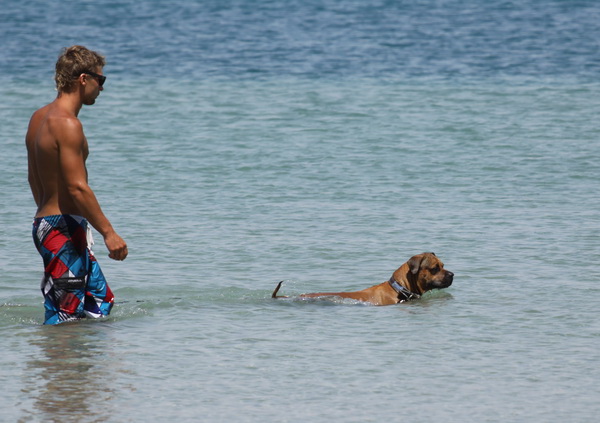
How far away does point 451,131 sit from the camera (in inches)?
752

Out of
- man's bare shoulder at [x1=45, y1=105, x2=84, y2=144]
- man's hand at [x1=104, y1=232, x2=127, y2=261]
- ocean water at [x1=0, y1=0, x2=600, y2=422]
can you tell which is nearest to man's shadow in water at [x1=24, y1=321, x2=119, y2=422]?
ocean water at [x1=0, y1=0, x2=600, y2=422]

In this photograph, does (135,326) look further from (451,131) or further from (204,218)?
(451,131)

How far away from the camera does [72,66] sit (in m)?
6.89

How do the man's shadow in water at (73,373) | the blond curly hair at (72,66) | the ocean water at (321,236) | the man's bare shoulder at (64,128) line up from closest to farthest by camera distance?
the man's shadow in water at (73,373), the ocean water at (321,236), the man's bare shoulder at (64,128), the blond curly hair at (72,66)

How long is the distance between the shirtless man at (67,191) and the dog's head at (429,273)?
9.75 feet

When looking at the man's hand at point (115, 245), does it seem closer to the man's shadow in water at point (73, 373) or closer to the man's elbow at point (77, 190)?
the man's elbow at point (77, 190)

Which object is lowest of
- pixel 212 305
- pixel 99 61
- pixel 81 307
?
pixel 212 305

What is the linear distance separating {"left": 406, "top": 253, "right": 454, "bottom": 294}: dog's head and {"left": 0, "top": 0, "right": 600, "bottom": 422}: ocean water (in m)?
0.19

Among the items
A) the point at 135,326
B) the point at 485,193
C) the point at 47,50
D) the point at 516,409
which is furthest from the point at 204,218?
the point at 47,50

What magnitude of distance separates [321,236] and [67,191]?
4865 millimetres

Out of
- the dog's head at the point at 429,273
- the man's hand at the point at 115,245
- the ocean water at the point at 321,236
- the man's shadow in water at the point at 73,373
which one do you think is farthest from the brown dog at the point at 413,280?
the man's hand at the point at 115,245

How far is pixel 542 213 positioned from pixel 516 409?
662 centimetres

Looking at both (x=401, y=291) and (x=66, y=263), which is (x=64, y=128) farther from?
(x=401, y=291)

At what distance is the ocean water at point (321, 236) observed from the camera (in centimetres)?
667
